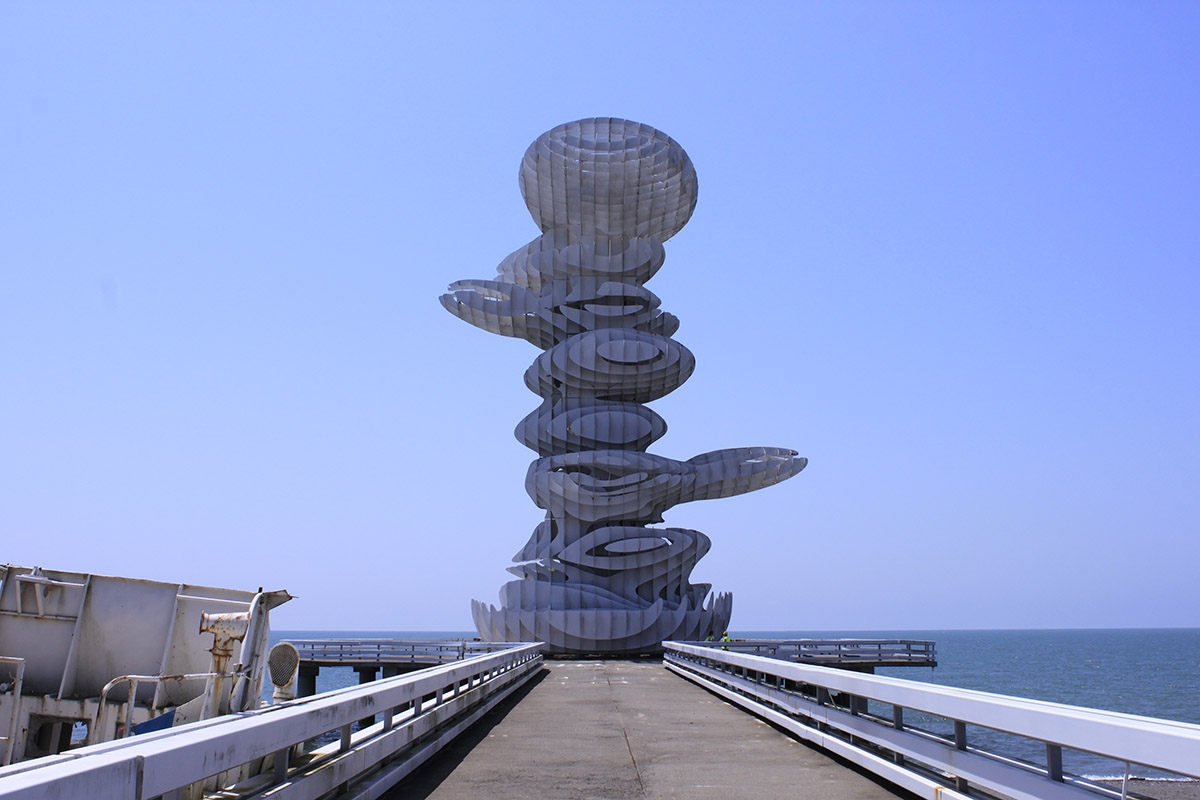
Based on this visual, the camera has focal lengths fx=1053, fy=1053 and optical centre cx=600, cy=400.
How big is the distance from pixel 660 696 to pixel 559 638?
21.3m

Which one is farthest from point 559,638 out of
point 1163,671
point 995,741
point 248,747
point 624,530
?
point 1163,671

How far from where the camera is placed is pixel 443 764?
8.81 metres

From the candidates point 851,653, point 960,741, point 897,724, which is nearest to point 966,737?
point 897,724

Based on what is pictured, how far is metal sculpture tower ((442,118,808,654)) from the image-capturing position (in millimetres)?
38406

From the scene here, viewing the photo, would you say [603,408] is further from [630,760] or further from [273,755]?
[273,755]

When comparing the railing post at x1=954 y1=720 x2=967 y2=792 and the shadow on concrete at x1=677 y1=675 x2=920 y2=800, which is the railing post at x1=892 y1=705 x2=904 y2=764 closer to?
the shadow on concrete at x1=677 y1=675 x2=920 y2=800

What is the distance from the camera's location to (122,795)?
3.68 m

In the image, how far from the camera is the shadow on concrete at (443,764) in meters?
7.46

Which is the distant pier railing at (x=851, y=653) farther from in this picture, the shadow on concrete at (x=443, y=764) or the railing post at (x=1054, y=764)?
the railing post at (x=1054, y=764)

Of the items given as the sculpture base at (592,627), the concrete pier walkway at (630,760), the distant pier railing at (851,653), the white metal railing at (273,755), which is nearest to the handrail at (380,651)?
the sculpture base at (592,627)

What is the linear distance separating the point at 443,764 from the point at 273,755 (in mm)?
2334

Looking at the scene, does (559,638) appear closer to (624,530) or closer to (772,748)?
(624,530)

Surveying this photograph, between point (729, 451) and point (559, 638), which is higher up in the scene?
point (729, 451)

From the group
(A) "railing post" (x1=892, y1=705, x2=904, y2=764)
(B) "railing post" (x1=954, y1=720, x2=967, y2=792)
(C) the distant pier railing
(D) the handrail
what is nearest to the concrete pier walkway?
(A) "railing post" (x1=892, y1=705, x2=904, y2=764)
